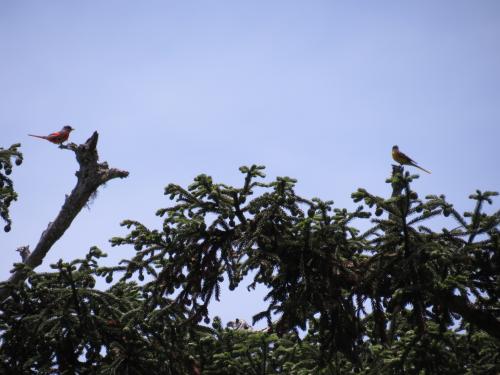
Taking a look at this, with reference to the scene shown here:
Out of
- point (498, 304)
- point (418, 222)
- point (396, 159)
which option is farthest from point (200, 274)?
point (396, 159)

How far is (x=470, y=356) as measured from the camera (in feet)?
22.7

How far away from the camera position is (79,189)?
29.1 ft

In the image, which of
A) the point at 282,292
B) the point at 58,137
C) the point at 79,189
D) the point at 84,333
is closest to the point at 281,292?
the point at 282,292

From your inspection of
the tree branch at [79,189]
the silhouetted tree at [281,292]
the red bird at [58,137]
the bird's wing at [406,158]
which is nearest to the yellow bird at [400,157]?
the bird's wing at [406,158]

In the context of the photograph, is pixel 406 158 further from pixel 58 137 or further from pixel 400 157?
pixel 58 137

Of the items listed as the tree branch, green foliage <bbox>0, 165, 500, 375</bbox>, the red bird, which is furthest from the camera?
the red bird

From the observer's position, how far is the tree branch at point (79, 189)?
28.4 feet

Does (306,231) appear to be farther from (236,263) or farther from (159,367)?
(159,367)

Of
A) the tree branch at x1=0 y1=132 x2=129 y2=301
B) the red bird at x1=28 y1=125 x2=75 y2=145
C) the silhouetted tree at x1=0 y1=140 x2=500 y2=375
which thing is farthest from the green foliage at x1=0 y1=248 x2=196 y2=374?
the red bird at x1=28 y1=125 x2=75 y2=145

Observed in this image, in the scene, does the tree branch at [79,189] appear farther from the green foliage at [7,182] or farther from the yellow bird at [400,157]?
the yellow bird at [400,157]

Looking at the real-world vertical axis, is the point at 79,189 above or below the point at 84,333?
above

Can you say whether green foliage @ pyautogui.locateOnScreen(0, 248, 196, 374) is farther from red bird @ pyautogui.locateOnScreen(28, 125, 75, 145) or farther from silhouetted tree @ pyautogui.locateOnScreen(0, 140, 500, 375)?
red bird @ pyautogui.locateOnScreen(28, 125, 75, 145)

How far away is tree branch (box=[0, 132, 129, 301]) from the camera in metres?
8.65

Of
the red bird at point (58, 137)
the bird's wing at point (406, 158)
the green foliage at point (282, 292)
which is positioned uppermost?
the red bird at point (58, 137)
